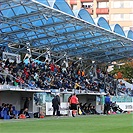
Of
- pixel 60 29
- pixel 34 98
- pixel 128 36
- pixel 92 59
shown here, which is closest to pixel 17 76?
pixel 34 98

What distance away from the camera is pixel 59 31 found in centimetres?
3809

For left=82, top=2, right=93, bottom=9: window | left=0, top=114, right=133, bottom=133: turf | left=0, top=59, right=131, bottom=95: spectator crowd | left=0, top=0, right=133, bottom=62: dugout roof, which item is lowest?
left=0, top=114, right=133, bottom=133: turf

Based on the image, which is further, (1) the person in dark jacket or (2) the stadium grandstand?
(2) the stadium grandstand

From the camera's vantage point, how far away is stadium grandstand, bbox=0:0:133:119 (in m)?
31.0

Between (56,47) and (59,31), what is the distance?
7305 millimetres

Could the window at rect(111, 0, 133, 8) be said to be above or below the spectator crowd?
above

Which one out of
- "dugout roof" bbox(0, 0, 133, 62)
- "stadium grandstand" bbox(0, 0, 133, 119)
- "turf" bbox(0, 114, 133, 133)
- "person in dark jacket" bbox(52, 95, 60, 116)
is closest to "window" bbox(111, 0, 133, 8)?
"stadium grandstand" bbox(0, 0, 133, 119)

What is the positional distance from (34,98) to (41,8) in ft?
21.8

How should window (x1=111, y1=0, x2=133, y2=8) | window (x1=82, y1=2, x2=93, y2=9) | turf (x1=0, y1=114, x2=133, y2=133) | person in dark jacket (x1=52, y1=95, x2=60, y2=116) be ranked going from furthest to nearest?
window (x1=82, y1=2, x2=93, y2=9) → window (x1=111, y1=0, x2=133, y2=8) → person in dark jacket (x1=52, y1=95, x2=60, y2=116) → turf (x1=0, y1=114, x2=133, y2=133)

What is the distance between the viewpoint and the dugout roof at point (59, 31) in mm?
30464

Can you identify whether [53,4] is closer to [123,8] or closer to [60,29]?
[60,29]

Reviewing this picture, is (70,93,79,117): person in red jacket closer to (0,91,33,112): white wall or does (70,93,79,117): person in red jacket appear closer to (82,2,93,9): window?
(0,91,33,112): white wall

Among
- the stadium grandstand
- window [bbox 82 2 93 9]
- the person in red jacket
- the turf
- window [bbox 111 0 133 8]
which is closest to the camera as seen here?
the turf

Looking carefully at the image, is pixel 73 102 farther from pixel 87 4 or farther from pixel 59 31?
pixel 87 4
